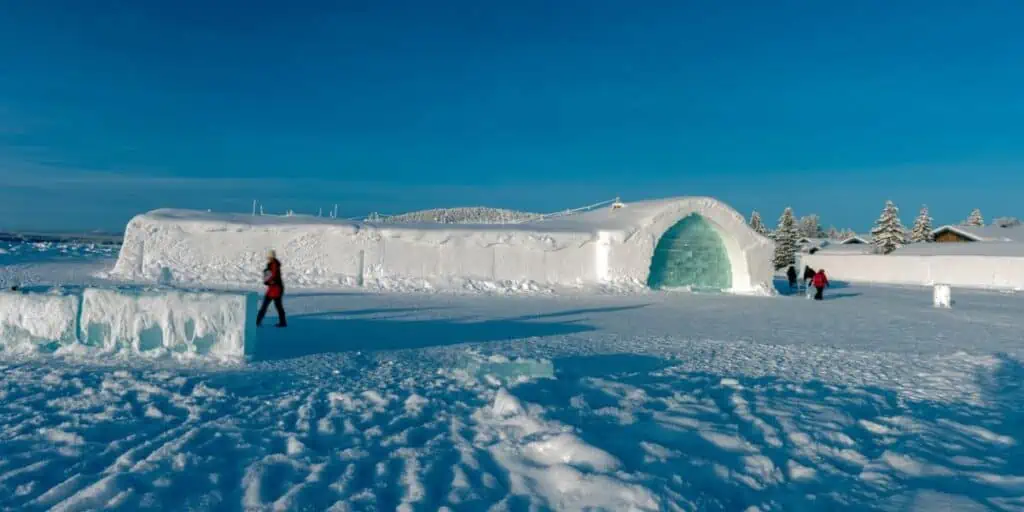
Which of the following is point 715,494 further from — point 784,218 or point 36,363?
point 784,218

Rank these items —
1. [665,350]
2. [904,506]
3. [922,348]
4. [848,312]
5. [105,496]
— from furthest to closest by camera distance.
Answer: [848,312] → [922,348] → [665,350] → [904,506] → [105,496]

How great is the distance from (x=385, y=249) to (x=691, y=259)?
35.4ft

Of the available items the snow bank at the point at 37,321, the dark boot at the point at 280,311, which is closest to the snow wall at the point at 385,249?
the dark boot at the point at 280,311

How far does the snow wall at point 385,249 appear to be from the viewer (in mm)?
20266

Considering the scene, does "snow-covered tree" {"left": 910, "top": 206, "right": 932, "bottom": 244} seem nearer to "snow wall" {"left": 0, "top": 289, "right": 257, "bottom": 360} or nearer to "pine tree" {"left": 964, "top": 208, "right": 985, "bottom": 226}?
"pine tree" {"left": 964, "top": 208, "right": 985, "bottom": 226}

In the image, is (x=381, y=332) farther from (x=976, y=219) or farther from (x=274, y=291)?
(x=976, y=219)

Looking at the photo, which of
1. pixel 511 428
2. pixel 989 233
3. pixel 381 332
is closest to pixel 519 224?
pixel 381 332

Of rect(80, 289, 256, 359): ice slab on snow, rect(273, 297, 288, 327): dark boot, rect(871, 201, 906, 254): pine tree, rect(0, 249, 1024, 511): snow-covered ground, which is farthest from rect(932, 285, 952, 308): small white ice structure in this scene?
rect(871, 201, 906, 254): pine tree

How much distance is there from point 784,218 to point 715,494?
59.8m

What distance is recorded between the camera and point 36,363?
6797 mm

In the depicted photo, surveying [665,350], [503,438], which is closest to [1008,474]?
[503,438]

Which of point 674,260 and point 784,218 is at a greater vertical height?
point 784,218

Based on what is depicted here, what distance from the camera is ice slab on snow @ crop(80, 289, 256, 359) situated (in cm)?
728

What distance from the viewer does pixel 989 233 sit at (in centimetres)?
4731
